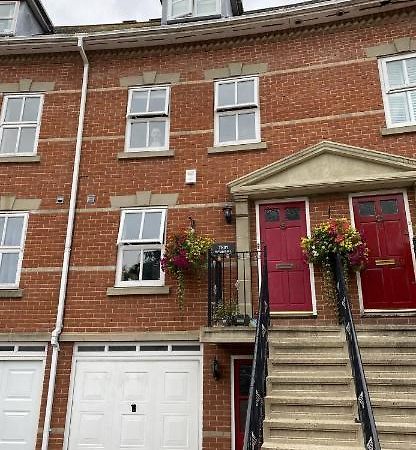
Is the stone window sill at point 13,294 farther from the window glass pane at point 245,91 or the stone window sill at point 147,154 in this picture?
the window glass pane at point 245,91

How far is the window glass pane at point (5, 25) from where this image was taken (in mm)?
10422

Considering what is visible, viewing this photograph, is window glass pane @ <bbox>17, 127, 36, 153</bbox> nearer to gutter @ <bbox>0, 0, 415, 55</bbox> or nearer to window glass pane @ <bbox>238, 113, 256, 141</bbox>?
gutter @ <bbox>0, 0, 415, 55</bbox>

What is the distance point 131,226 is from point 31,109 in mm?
3645

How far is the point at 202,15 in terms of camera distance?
33.6ft

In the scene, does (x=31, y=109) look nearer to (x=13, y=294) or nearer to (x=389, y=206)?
(x=13, y=294)

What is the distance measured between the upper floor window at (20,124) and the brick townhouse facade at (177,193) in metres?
0.04

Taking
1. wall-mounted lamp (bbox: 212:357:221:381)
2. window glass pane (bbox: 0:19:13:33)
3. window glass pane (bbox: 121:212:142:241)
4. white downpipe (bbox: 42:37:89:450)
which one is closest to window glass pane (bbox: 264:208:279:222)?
window glass pane (bbox: 121:212:142:241)

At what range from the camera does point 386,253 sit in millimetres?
7547

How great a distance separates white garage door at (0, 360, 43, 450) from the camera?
7.41 metres

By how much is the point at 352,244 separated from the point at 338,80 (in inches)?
139

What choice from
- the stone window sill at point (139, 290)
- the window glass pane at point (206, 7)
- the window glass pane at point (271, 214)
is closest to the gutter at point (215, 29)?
the window glass pane at point (206, 7)

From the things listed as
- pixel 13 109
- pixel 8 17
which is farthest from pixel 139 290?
pixel 8 17

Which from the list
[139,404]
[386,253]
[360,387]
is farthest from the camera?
[386,253]

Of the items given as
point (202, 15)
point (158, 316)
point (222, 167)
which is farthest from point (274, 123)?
point (158, 316)
